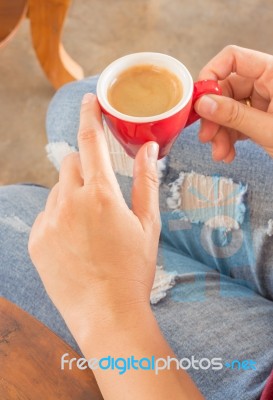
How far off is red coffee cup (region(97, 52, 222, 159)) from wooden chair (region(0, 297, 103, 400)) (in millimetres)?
261

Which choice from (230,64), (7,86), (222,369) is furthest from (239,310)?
(7,86)

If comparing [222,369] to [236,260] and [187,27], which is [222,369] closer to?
[236,260]

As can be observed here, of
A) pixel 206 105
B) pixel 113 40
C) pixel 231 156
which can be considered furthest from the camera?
pixel 113 40

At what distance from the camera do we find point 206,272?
0.78m

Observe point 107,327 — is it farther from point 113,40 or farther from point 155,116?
point 113,40

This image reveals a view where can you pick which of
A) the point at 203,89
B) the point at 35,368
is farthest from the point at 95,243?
the point at 203,89

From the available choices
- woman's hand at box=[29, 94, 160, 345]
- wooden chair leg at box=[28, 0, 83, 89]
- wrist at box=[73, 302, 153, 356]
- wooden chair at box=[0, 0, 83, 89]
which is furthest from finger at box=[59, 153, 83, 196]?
wooden chair leg at box=[28, 0, 83, 89]

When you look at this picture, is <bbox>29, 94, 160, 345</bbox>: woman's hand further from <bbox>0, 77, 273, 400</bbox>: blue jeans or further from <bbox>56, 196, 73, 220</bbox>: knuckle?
<bbox>0, 77, 273, 400</bbox>: blue jeans

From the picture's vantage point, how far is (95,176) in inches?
22.5

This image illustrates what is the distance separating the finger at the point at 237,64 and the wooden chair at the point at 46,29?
519 mm

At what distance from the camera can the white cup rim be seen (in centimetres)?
60

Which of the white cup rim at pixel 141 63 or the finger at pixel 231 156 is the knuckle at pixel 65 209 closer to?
the white cup rim at pixel 141 63

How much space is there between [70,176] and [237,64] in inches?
12.8

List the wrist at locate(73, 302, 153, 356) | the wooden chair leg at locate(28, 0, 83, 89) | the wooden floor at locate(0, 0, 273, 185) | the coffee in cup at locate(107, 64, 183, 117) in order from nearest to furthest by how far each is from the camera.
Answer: the wrist at locate(73, 302, 153, 356) → the coffee in cup at locate(107, 64, 183, 117) → the wooden chair leg at locate(28, 0, 83, 89) → the wooden floor at locate(0, 0, 273, 185)
